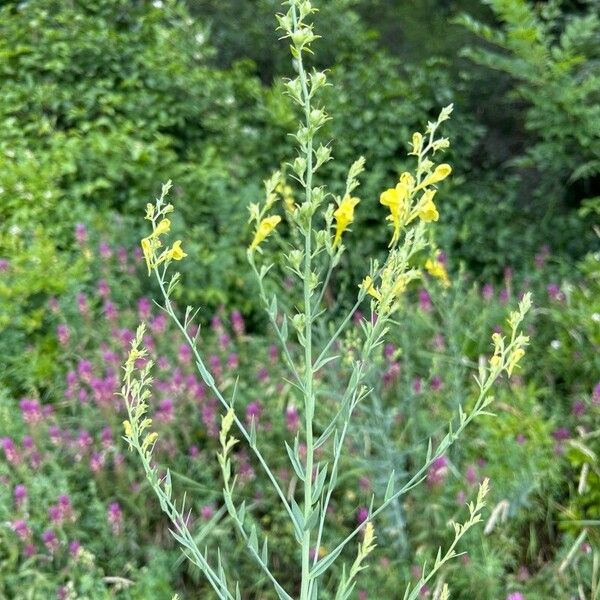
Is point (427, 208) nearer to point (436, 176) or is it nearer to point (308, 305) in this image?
point (436, 176)

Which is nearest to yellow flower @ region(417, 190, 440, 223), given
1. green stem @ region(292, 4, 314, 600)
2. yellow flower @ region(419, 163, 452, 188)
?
yellow flower @ region(419, 163, 452, 188)

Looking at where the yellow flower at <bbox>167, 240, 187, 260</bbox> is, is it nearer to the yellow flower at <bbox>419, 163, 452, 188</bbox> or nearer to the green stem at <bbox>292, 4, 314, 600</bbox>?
the green stem at <bbox>292, 4, 314, 600</bbox>

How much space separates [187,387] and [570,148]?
259cm

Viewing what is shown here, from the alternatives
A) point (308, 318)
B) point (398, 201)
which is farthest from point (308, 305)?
point (398, 201)

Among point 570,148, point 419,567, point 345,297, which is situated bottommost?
point 345,297

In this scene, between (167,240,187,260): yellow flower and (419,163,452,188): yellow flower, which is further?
(167,240,187,260): yellow flower

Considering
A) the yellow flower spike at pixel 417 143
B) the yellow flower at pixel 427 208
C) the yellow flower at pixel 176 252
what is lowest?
the yellow flower at pixel 176 252

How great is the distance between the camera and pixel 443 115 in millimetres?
→ 1212

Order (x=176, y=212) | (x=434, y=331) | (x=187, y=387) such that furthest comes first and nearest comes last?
(x=176, y=212)
(x=434, y=331)
(x=187, y=387)

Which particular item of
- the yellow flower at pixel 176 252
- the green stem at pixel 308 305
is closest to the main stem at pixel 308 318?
the green stem at pixel 308 305

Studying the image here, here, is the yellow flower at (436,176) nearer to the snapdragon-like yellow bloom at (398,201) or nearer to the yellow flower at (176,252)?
the snapdragon-like yellow bloom at (398,201)

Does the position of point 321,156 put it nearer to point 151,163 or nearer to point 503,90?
point 151,163

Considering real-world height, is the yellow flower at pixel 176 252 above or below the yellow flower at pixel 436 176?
below

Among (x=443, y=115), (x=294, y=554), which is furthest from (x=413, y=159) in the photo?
(x=443, y=115)
